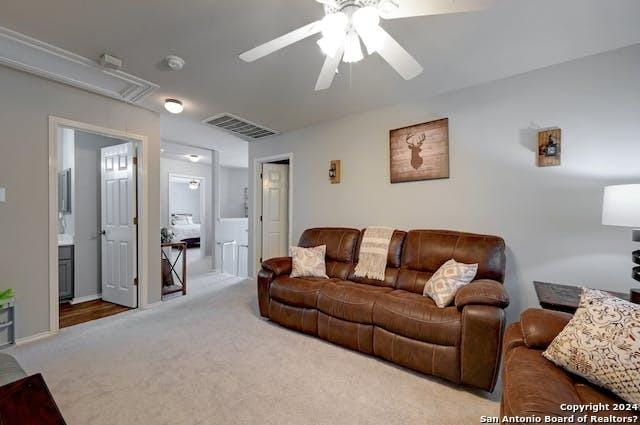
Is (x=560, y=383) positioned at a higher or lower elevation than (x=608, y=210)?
lower

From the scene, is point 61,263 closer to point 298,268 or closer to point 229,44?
point 298,268

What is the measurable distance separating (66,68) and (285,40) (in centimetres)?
235

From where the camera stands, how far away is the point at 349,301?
7.72ft

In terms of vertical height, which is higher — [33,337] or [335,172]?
[335,172]

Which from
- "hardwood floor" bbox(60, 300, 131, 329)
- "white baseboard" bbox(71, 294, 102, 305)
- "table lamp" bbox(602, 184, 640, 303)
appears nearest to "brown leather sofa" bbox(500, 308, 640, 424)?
"table lamp" bbox(602, 184, 640, 303)

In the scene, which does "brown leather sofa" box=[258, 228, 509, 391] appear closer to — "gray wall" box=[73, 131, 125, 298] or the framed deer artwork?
the framed deer artwork

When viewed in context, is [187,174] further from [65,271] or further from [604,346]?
[604,346]

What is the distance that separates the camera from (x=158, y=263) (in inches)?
140

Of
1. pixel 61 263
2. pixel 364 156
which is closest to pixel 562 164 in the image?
pixel 364 156

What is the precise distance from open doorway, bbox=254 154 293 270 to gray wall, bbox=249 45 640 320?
200cm

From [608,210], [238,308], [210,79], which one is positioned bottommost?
[238,308]

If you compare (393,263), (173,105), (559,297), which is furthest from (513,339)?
(173,105)

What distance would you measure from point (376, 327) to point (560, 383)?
1.24m

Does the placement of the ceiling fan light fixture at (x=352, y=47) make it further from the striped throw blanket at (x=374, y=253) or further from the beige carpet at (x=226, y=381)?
the beige carpet at (x=226, y=381)
